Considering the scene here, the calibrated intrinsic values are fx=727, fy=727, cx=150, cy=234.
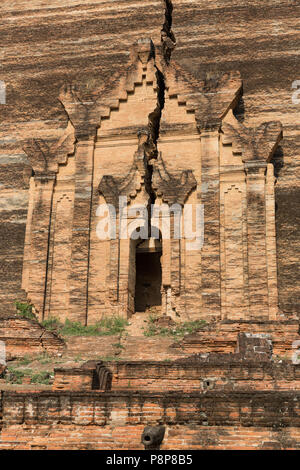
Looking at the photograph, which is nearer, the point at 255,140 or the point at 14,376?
the point at 14,376

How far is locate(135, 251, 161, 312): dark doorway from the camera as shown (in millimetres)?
22719

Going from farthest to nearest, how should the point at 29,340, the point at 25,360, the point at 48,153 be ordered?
the point at 48,153
the point at 29,340
the point at 25,360

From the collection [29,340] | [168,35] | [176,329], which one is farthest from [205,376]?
[168,35]

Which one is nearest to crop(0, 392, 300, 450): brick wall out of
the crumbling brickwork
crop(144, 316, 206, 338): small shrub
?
the crumbling brickwork

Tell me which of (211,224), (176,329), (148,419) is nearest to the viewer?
(148,419)

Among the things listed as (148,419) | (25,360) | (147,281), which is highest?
(147,281)

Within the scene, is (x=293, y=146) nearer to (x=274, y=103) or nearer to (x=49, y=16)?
(x=274, y=103)

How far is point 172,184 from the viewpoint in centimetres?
2059

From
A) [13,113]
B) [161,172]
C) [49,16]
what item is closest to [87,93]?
[161,172]

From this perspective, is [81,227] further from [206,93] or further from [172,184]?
[206,93]

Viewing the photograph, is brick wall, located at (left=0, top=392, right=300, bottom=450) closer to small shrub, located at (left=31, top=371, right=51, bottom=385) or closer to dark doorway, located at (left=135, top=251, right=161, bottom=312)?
small shrub, located at (left=31, top=371, right=51, bottom=385)

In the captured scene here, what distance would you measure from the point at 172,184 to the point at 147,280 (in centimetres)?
379

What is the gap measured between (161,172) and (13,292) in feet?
19.6

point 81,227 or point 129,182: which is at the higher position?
→ point 129,182
